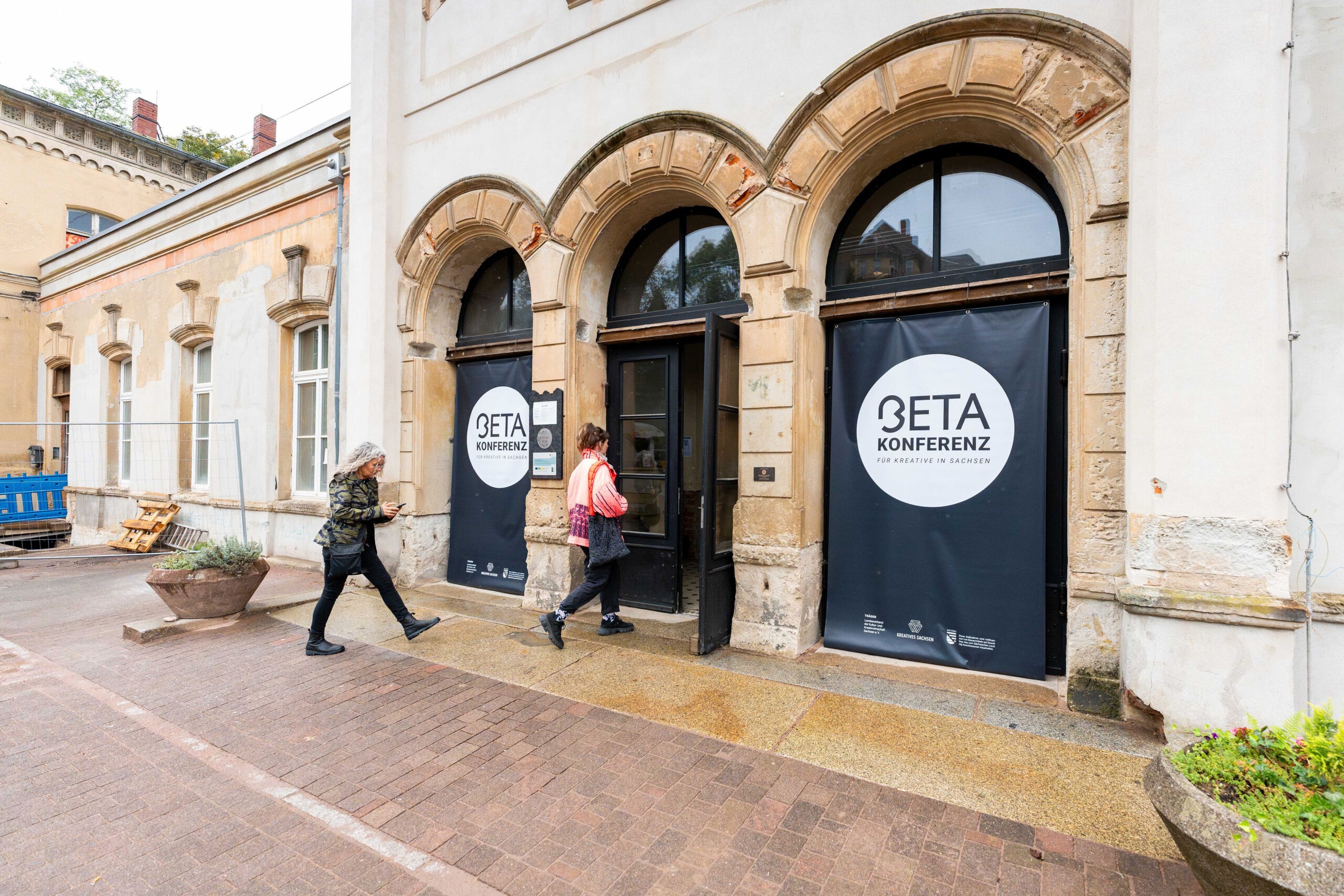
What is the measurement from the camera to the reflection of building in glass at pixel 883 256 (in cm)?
492

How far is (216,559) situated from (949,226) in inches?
275

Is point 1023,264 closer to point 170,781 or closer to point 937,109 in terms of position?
point 937,109

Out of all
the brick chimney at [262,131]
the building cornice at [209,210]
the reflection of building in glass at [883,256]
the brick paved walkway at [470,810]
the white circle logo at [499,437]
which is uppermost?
the brick chimney at [262,131]

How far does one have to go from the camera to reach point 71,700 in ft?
13.9

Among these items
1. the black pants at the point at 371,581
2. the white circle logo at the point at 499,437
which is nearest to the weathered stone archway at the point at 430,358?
the white circle logo at the point at 499,437

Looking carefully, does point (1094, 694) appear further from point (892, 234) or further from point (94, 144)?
point (94, 144)

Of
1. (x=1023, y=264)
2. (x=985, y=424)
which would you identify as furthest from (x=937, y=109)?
(x=985, y=424)

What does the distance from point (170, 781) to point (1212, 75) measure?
650cm

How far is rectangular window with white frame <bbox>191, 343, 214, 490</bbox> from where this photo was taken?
36.0 ft

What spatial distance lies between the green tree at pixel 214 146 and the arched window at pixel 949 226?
27.4m

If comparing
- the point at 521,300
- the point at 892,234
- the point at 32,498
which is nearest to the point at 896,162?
the point at 892,234

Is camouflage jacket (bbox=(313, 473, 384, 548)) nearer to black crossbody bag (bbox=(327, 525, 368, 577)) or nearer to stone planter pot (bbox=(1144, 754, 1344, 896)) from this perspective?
black crossbody bag (bbox=(327, 525, 368, 577))

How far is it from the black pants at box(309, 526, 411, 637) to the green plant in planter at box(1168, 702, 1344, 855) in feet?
16.7

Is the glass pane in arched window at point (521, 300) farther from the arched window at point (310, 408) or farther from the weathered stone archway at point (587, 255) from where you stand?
the arched window at point (310, 408)
